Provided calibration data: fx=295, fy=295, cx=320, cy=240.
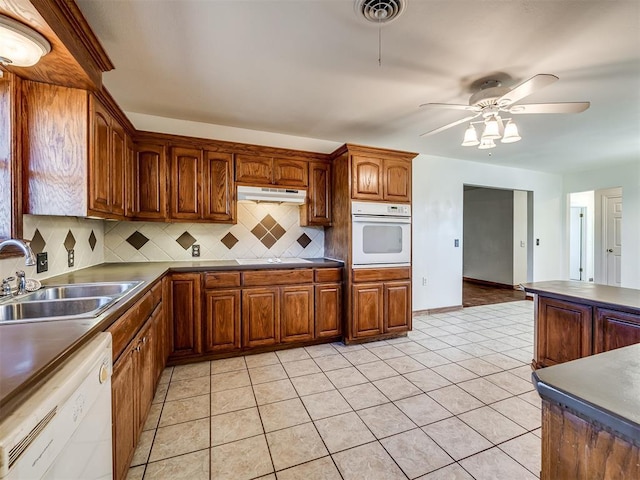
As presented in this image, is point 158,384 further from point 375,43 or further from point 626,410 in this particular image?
point 375,43

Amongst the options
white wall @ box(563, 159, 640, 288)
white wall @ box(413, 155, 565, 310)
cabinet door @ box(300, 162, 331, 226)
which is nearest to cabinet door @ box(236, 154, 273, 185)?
cabinet door @ box(300, 162, 331, 226)

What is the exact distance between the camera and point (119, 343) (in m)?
1.31

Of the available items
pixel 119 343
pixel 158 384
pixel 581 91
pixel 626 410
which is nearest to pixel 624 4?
pixel 581 91

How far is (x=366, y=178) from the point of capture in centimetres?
318

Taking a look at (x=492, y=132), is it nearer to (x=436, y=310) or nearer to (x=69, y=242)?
(x=436, y=310)

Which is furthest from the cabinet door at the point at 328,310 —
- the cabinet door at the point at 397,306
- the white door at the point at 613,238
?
the white door at the point at 613,238

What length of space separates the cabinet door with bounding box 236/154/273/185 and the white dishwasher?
2232mm

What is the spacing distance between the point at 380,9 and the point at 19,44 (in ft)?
5.44

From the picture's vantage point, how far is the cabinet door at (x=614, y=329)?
186cm

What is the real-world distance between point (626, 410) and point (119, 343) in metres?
1.68

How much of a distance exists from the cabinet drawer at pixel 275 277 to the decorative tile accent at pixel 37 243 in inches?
57.0

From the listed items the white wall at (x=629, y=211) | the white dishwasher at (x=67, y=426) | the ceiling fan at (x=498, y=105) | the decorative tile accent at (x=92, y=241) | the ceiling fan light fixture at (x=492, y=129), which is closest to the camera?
the white dishwasher at (x=67, y=426)

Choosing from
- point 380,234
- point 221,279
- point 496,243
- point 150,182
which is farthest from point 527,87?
point 496,243

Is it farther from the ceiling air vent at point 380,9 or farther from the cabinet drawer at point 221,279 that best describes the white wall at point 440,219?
the ceiling air vent at point 380,9
